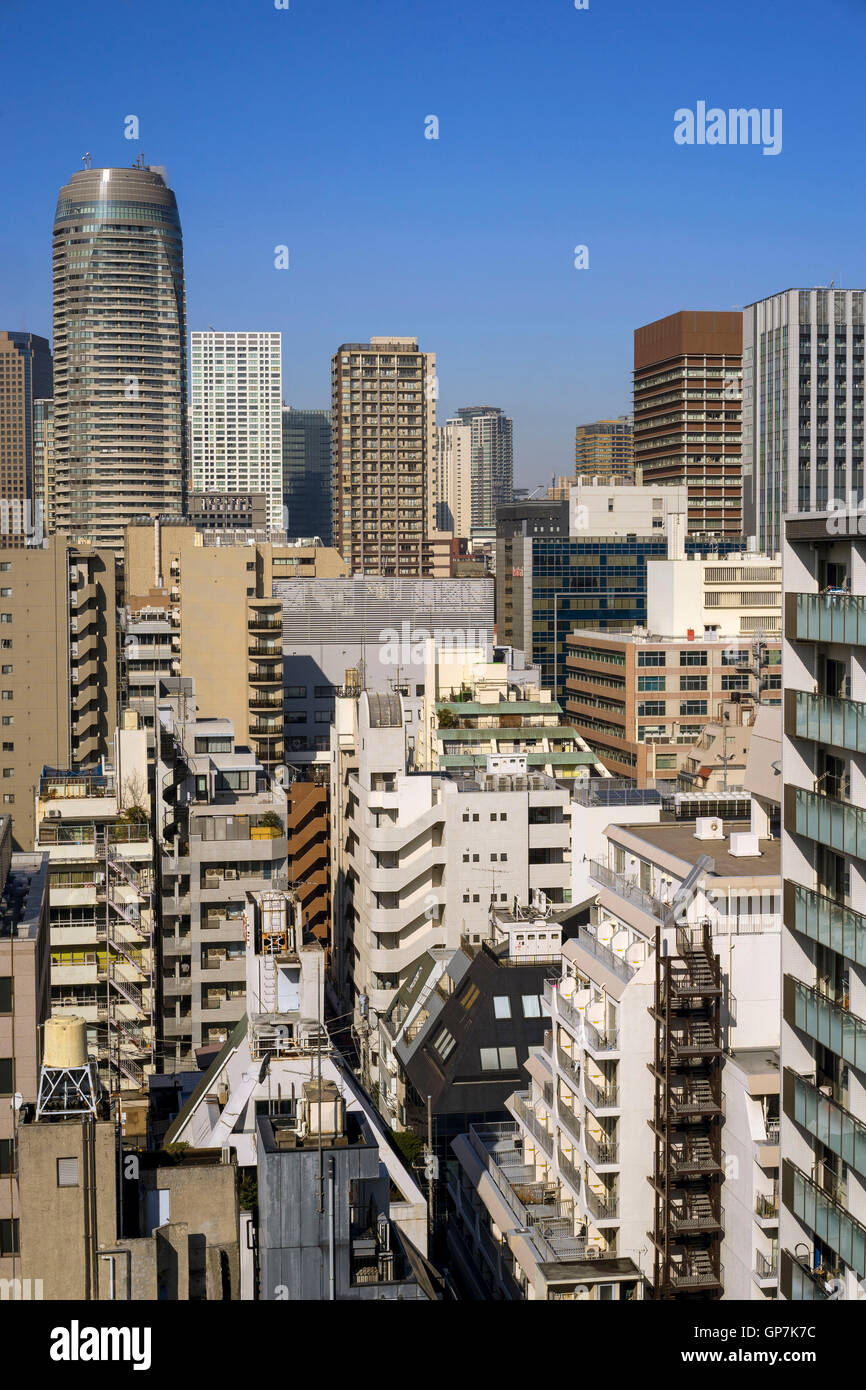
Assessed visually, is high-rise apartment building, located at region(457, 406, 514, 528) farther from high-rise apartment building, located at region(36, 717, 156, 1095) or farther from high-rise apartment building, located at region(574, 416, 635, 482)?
high-rise apartment building, located at region(36, 717, 156, 1095)

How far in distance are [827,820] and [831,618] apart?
96 cm

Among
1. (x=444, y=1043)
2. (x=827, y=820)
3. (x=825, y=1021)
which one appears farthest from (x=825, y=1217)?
(x=444, y=1043)

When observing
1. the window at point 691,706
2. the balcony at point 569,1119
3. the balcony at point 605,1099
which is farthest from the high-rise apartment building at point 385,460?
the balcony at point 605,1099

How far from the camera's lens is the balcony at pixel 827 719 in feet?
22.6

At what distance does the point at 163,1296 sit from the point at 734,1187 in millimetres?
3544

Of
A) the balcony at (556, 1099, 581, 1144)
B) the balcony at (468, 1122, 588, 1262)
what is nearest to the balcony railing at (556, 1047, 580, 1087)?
the balcony at (556, 1099, 581, 1144)

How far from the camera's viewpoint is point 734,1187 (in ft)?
28.0

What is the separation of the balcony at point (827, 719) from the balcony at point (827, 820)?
27 centimetres

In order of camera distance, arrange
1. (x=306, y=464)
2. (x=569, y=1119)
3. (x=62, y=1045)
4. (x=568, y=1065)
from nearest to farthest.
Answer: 1. (x=62, y=1045)
2. (x=569, y=1119)
3. (x=568, y=1065)
4. (x=306, y=464)

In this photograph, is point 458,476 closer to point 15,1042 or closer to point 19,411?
point 19,411

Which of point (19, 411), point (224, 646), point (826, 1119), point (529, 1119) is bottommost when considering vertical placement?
point (529, 1119)

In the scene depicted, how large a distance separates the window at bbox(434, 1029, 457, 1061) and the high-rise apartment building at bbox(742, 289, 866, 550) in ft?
144

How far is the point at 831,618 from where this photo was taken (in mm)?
7152
